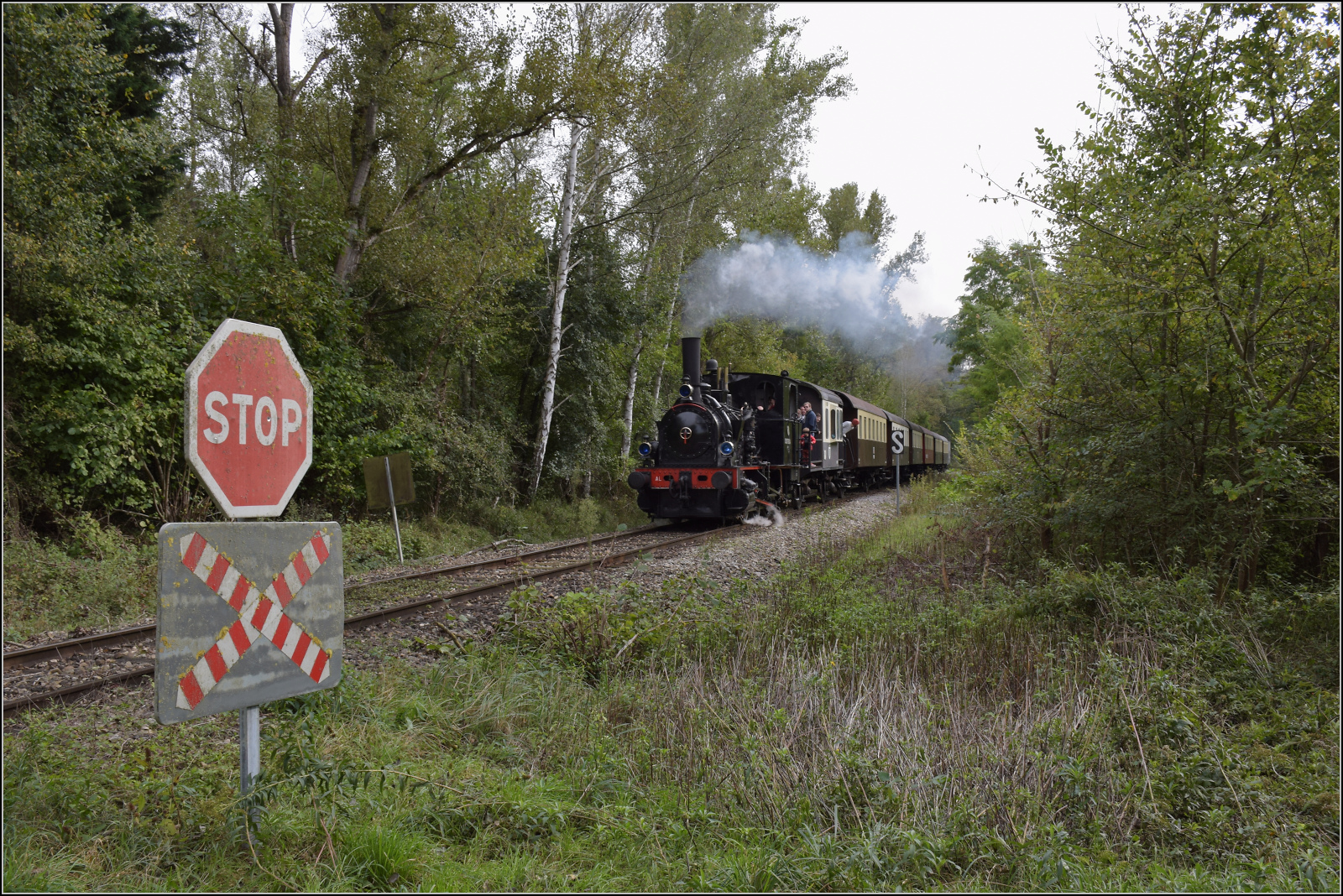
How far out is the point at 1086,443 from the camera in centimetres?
735

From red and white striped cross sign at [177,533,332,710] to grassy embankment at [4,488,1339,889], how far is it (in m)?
0.55

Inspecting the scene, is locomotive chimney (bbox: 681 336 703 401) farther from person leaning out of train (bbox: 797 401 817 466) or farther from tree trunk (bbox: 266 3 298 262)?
tree trunk (bbox: 266 3 298 262)

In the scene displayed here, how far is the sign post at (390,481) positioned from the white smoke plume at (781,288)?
586 inches

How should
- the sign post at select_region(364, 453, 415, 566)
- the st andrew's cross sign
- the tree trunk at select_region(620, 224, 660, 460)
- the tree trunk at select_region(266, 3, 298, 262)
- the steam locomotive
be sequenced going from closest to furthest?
the st andrew's cross sign < the sign post at select_region(364, 453, 415, 566) < the tree trunk at select_region(266, 3, 298, 262) < the steam locomotive < the tree trunk at select_region(620, 224, 660, 460)

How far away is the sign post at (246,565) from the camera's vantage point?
8.73 ft

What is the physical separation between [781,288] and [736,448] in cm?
1272

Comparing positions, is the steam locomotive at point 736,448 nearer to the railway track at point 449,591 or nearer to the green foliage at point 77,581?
the railway track at point 449,591

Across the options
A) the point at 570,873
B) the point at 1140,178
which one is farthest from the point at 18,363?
the point at 1140,178

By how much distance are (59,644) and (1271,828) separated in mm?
8033

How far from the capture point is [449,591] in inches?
323

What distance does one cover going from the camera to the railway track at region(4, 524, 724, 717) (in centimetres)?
529

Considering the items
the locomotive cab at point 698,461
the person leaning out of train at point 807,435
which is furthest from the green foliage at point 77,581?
the person leaning out of train at point 807,435

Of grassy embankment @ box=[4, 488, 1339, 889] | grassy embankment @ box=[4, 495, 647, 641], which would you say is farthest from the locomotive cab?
grassy embankment @ box=[4, 488, 1339, 889]

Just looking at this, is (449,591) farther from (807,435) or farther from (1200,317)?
(807,435)
